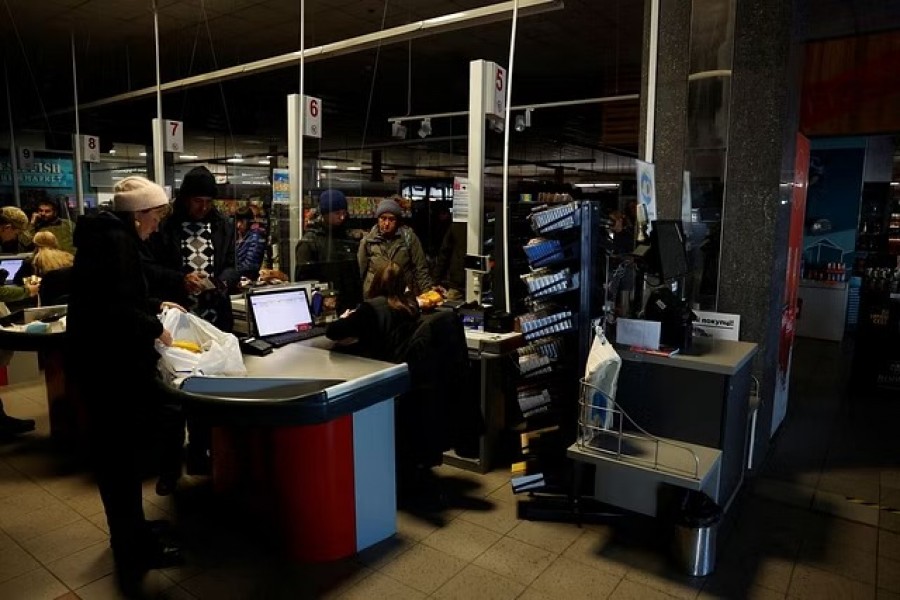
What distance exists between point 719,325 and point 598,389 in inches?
47.7

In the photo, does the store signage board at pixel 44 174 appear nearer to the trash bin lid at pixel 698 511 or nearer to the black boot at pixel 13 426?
the black boot at pixel 13 426

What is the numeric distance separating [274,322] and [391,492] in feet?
3.48

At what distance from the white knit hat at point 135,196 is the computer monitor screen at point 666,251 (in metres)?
2.12

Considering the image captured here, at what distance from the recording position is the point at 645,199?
9.53 feet

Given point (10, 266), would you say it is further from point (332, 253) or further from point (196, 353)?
point (196, 353)

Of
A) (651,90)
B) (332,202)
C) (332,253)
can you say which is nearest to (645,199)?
(651,90)

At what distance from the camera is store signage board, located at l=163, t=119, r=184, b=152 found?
6.86m

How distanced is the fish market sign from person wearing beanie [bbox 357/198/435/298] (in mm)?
8330

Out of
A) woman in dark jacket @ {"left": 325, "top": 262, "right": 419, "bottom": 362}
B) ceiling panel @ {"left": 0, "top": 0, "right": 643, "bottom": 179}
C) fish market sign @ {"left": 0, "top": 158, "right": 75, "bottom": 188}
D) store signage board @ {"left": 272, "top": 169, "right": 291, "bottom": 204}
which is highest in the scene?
ceiling panel @ {"left": 0, "top": 0, "right": 643, "bottom": 179}

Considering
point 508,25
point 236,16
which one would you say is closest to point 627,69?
point 508,25

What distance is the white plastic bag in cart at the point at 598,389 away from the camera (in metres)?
2.49

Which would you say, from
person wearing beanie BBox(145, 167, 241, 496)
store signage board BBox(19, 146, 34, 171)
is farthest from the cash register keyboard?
store signage board BBox(19, 146, 34, 171)

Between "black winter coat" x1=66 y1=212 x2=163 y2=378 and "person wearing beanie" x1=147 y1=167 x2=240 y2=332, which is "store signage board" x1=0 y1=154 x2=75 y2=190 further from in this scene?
"black winter coat" x1=66 y1=212 x2=163 y2=378

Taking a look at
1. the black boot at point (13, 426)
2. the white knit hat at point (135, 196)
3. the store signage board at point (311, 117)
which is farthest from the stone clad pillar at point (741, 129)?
the black boot at point (13, 426)
